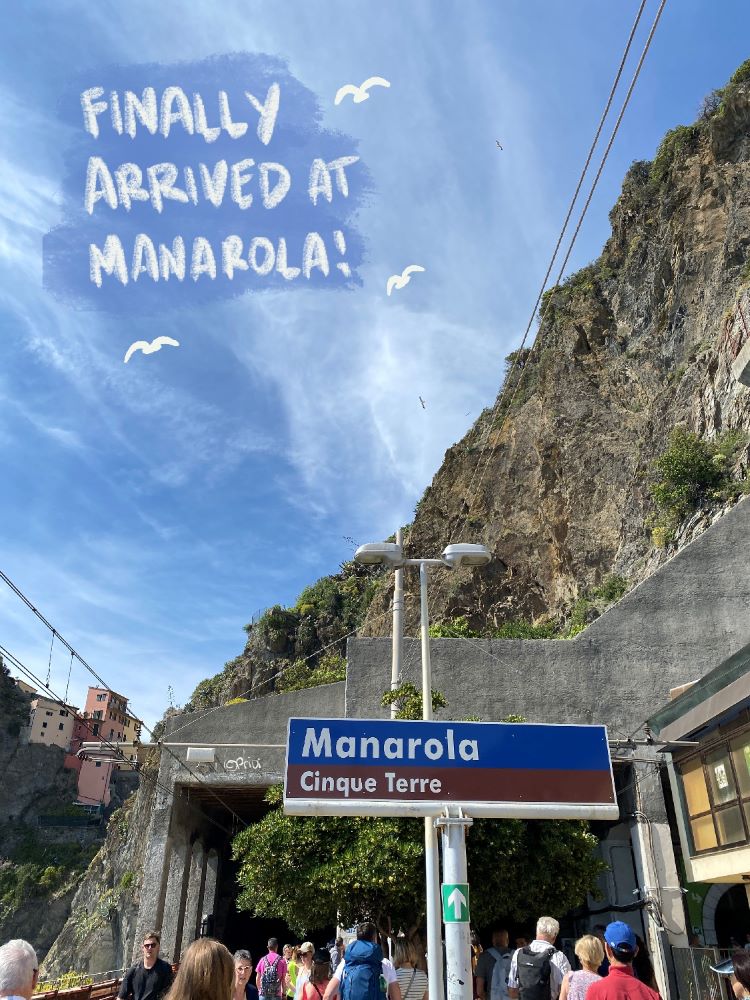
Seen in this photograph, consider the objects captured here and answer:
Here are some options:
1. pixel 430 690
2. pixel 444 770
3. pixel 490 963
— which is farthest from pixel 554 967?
pixel 490 963

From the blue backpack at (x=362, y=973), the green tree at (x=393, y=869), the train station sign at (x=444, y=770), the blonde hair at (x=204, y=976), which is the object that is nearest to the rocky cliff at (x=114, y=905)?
the green tree at (x=393, y=869)

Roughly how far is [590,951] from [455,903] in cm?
114

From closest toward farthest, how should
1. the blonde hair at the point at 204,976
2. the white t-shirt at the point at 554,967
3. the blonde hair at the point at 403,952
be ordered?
the blonde hair at the point at 204,976
the white t-shirt at the point at 554,967
the blonde hair at the point at 403,952

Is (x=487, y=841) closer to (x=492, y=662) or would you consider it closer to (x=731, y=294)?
(x=492, y=662)

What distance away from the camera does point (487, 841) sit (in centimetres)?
1265

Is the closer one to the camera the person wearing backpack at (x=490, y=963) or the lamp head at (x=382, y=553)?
the person wearing backpack at (x=490, y=963)

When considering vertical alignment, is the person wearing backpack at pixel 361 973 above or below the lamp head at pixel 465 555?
below

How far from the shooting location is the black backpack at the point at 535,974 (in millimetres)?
6594

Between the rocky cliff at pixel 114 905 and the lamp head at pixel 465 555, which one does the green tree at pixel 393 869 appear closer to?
the lamp head at pixel 465 555

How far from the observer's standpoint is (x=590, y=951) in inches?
231

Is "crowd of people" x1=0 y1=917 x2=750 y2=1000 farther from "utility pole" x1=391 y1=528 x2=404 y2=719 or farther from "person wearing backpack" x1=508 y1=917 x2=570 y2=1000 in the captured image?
"utility pole" x1=391 y1=528 x2=404 y2=719

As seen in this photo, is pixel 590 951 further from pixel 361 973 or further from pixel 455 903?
pixel 361 973

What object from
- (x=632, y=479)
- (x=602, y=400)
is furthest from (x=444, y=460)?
(x=632, y=479)

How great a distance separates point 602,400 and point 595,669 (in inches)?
868
